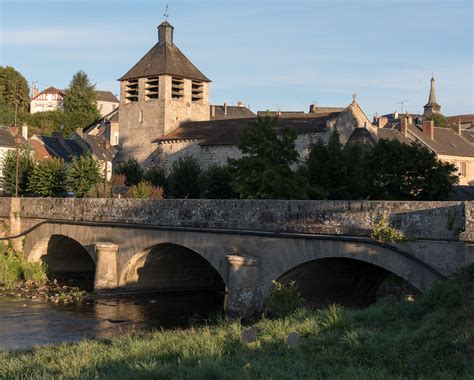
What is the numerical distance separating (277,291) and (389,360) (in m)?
8.80

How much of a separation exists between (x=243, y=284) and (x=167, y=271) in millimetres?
8703

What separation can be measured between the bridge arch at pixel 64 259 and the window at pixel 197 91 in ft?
79.2

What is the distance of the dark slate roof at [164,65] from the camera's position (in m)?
53.5

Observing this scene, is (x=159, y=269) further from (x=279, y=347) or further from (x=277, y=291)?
(x=279, y=347)

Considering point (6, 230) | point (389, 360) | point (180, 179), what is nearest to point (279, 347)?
point (389, 360)

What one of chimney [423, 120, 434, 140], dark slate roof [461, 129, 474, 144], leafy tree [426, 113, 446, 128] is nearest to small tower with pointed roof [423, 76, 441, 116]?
leafy tree [426, 113, 446, 128]

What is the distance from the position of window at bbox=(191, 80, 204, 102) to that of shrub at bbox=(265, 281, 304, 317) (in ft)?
126

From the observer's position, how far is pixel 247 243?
65.9 feet

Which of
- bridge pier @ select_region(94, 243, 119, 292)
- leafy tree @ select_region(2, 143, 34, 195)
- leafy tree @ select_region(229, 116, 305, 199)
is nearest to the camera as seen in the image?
bridge pier @ select_region(94, 243, 119, 292)

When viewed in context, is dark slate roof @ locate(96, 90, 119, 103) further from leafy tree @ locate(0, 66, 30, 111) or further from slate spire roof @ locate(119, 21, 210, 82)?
slate spire roof @ locate(119, 21, 210, 82)

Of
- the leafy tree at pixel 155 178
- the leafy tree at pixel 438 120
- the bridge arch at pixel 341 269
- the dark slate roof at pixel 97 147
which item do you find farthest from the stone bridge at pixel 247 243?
the leafy tree at pixel 438 120

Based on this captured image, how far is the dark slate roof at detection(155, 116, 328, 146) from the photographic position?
4491cm

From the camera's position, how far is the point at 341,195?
27766mm

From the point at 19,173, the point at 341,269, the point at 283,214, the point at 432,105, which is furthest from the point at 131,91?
the point at 432,105
